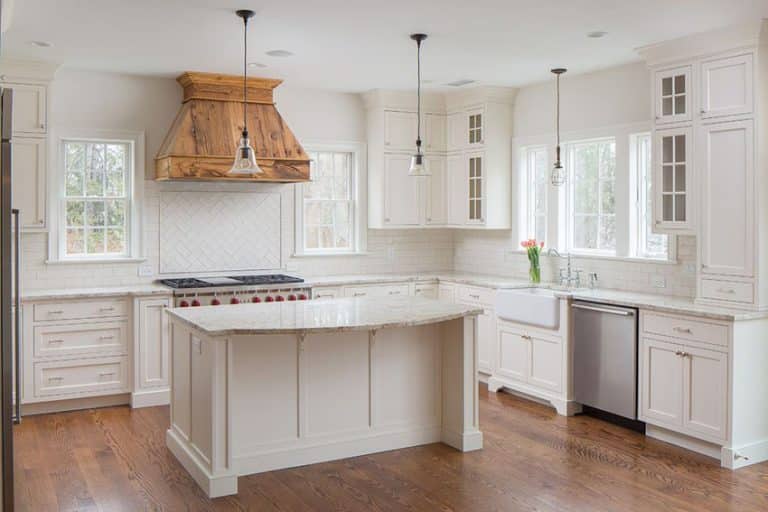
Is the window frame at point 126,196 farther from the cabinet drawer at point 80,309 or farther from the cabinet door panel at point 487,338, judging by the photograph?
the cabinet door panel at point 487,338

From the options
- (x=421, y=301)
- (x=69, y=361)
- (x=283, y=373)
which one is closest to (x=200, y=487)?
(x=283, y=373)

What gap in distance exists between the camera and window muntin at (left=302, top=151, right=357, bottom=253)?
25.5 feet

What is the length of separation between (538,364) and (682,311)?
1554mm

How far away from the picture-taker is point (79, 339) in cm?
614

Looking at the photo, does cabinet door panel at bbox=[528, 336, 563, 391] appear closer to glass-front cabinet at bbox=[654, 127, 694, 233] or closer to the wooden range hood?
glass-front cabinet at bbox=[654, 127, 694, 233]

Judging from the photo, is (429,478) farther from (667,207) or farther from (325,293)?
(325,293)

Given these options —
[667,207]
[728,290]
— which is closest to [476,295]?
[667,207]

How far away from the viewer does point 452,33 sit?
5.23m

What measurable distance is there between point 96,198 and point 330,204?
2.30 metres

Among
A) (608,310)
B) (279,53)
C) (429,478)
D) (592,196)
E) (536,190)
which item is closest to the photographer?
(429,478)

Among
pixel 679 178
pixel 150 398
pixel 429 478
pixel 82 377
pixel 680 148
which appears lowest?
pixel 429 478

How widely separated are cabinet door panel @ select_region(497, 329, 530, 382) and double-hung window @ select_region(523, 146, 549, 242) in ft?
3.83

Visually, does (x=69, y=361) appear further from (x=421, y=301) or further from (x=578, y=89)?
(x=578, y=89)

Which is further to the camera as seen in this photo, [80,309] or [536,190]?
[536,190]
